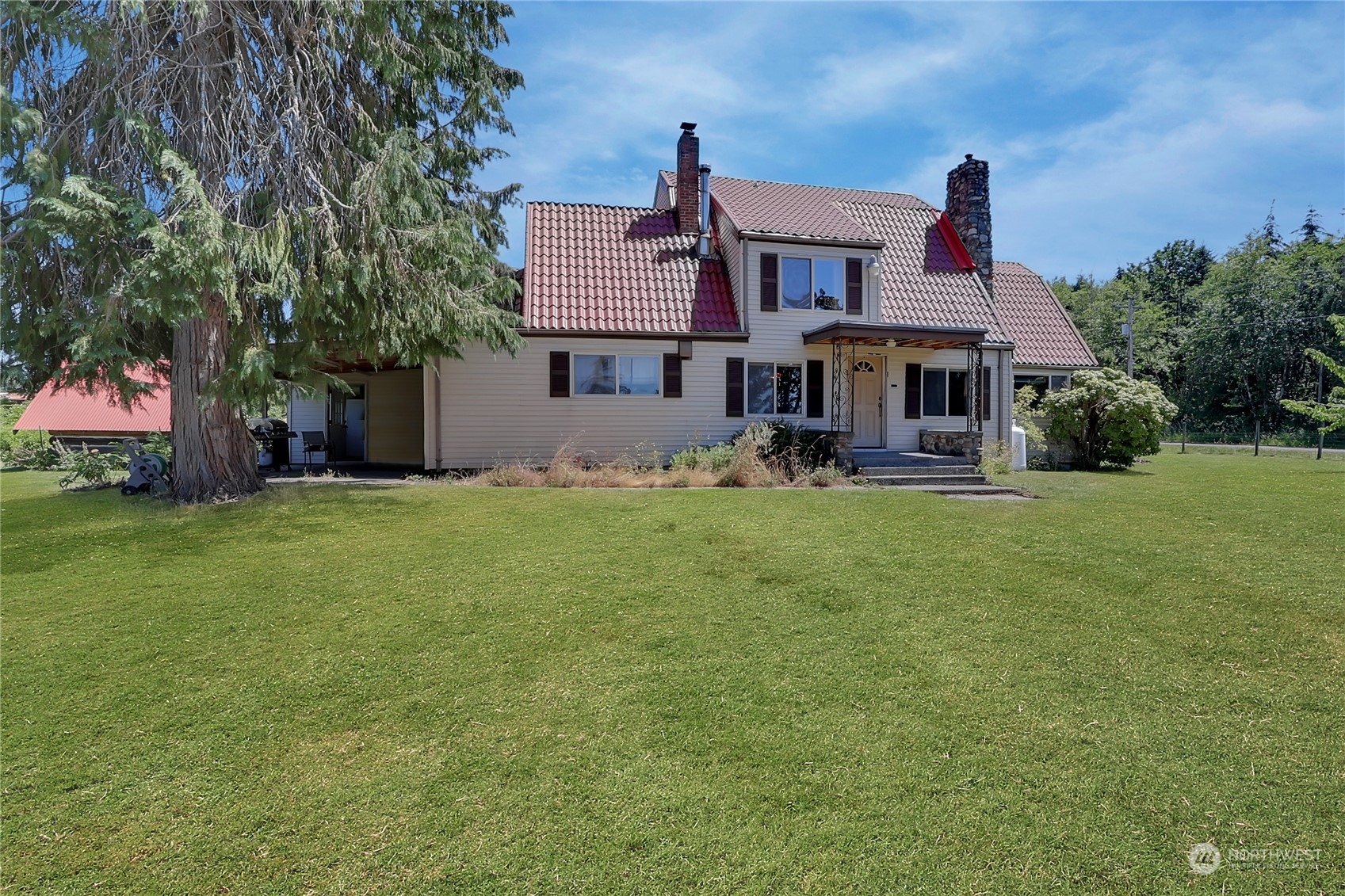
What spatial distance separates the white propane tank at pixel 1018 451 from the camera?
16.5 meters

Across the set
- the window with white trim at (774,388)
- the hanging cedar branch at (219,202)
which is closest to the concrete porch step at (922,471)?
the window with white trim at (774,388)

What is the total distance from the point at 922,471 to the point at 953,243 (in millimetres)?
8788

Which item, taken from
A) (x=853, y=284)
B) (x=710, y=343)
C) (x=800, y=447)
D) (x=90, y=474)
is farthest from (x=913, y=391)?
(x=90, y=474)

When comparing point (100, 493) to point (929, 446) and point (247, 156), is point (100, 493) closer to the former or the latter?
point (247, 156)

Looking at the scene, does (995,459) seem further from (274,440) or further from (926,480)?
(274,440)

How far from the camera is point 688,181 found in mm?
16828

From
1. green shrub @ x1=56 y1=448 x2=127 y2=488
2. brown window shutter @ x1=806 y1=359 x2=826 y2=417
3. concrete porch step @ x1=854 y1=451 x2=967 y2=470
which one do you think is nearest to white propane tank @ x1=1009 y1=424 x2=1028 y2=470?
concrete porch step @ x1=854 y1=451 x2=967 y2=470

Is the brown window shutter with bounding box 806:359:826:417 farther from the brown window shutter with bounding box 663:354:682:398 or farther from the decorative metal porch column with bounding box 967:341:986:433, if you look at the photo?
the decorative metal porch column with bounding box 967:341:986:433

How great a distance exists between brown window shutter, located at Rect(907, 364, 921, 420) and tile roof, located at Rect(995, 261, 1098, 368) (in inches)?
203

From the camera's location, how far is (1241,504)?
10.1 m

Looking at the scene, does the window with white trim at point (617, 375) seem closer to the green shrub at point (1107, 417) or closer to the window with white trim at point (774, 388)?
the window with white trim at point (774, 388)

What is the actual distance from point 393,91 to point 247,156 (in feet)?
9.75

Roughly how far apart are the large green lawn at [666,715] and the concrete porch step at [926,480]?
569 cm

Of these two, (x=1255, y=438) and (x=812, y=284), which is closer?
(x=812, y=284)
